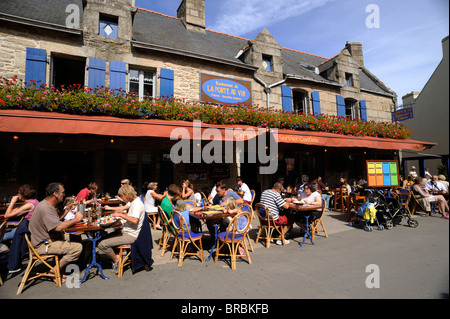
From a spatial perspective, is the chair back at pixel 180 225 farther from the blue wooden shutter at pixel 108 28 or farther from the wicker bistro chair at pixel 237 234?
the blue wooden shutter at pixel 108 28

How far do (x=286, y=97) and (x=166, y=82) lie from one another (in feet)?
18.2

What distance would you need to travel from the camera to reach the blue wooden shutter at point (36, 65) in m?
7.00

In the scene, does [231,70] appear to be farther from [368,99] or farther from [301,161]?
[368,99]

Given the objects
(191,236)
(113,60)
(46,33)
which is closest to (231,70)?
(113,60)

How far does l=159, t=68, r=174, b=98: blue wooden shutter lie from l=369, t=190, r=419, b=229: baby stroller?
734 centimetres

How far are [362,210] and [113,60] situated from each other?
9.09 m

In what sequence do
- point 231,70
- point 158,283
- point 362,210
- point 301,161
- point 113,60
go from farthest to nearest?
point 301,161
point 231,70
point 113,60
point 362,210
point 158,283

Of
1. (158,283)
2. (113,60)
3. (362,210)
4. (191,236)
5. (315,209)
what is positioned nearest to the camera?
(158,283)

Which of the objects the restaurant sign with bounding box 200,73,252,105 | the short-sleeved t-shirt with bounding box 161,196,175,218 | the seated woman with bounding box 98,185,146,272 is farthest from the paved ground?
the restaurant sign with bounding box 200,73,252,105

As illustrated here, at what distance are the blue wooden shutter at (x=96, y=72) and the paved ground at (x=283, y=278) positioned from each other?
6.06m

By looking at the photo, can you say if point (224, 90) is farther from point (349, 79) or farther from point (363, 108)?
point (363, 108)

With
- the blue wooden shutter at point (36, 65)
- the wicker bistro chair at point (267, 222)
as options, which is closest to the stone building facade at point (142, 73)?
the blue wooden shutter at point (36, 65)

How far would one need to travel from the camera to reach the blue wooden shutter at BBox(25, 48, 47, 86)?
6996 mm

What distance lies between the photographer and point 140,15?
35.1 feet
